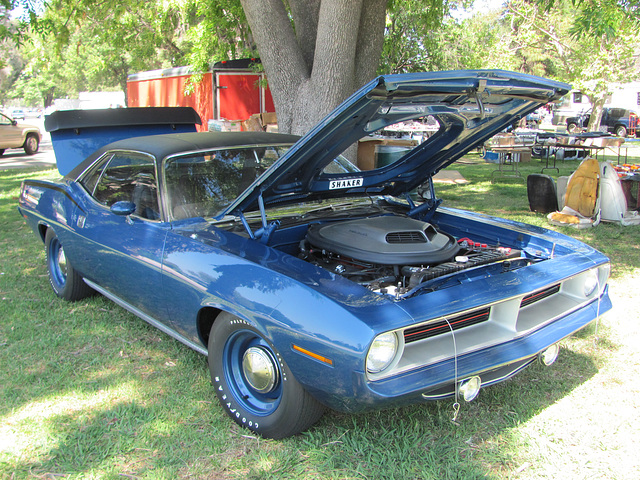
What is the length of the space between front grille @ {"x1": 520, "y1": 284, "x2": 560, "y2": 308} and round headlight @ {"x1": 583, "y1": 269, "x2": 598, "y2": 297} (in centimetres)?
15

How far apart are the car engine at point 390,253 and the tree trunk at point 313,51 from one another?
11.4 ft

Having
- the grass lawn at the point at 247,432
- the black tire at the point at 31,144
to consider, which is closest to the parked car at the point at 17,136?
the black tire at the point at 31,144

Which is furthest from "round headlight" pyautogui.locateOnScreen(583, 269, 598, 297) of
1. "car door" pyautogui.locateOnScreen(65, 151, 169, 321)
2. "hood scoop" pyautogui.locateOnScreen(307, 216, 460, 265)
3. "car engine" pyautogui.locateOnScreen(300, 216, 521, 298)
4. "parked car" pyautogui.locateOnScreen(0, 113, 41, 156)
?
"parked car" pyautogui.locateOnScreen(0, 113, 41, 156)

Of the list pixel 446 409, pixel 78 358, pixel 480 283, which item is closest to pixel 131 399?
pixel 78 358

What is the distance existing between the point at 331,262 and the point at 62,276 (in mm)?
2622

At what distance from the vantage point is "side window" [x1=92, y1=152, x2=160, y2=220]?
3314 mm

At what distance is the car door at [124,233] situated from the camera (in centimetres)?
305

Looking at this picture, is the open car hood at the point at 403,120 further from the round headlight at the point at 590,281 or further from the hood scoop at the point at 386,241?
the round headlight at the point at 590,281

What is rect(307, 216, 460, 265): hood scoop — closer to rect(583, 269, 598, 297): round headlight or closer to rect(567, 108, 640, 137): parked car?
rect(583, 269, 598, 297): round headlight

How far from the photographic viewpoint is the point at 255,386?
2.58m

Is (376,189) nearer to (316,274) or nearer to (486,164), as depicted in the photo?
(316,274)

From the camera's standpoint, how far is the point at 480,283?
2.49m

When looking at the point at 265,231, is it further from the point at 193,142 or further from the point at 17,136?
the point at 17,136

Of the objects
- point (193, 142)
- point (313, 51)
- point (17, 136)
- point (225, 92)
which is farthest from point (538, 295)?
point (17, 136)
